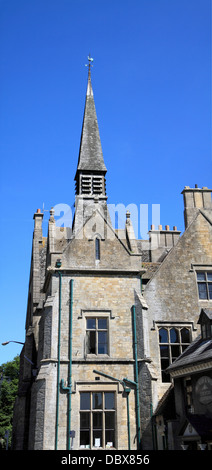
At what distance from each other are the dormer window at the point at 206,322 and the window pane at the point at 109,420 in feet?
17.5

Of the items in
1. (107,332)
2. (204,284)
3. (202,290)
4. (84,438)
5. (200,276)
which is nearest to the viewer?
(84,438)

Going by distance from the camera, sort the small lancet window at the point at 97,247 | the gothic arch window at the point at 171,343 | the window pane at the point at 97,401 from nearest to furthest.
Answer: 1. the window pane at the point at 97,401
2. the gothic arch window at the point at 171,343
3. the small lancet window at the point at 97,247

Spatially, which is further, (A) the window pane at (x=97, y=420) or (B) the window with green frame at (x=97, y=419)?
(A) the window pane at (x=97, y=420)

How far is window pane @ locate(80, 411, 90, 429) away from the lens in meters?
21.2

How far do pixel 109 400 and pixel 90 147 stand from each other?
16.7 metres

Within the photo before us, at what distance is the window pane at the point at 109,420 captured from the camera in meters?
21.5

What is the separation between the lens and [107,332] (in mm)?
23078

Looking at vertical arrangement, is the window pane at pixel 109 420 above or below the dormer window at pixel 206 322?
below

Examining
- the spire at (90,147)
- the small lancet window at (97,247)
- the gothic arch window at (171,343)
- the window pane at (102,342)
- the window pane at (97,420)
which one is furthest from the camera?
the spire at (90,147)

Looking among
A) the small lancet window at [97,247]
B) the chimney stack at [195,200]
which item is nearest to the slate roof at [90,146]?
the chimney stack at [195,200]

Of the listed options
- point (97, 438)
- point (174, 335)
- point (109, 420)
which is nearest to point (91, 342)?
point (109, 420)

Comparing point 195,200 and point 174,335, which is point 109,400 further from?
point 195,200

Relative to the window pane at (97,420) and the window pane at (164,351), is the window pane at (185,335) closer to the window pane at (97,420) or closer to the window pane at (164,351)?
the window pane at (164,351)
